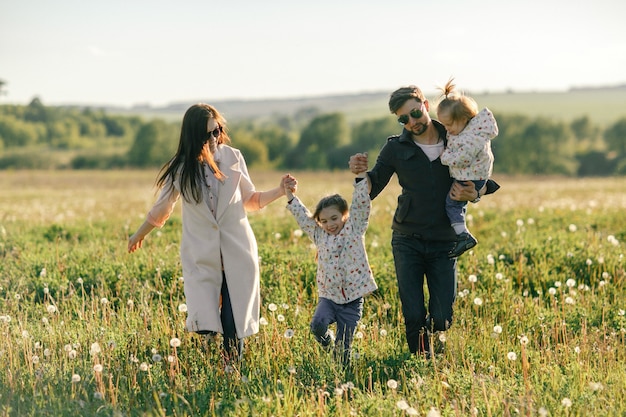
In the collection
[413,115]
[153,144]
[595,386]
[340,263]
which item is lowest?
[153,144]

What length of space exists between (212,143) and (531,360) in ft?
9.91

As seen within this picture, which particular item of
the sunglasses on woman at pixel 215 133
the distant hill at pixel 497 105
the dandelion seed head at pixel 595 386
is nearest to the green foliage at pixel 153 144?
the distant hill at pixel 497 105

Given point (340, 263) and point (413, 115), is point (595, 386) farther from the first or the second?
point (413, 115)

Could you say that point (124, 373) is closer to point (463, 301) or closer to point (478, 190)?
point (478, 190)

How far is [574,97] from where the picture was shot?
12794 cm

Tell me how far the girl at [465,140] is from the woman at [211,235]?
162 centimetres

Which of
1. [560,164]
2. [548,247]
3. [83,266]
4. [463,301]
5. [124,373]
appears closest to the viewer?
[124,373]

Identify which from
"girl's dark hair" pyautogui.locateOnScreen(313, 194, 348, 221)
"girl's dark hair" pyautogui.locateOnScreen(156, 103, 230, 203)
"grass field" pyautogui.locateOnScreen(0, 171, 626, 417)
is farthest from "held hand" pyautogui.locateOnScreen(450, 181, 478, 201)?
"girl's dark hair" pyautogui.locateOnScreen(156, 103, 230, 203)

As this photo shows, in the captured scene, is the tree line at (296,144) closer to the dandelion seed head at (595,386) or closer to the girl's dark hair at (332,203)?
the girl's dark hair at (332,203)

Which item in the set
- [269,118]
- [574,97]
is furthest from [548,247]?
[269,118]

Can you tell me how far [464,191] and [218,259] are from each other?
193 cm

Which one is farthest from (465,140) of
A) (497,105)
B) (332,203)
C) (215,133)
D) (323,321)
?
(497,105)

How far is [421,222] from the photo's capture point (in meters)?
5.48

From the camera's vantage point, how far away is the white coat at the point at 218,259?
5266mm
